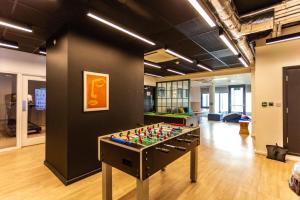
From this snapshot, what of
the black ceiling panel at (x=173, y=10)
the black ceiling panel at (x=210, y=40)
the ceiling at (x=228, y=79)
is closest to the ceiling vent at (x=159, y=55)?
the black ceiling panel at (x=210, y=40)

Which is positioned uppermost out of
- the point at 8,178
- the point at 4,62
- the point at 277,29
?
the point at 277,29

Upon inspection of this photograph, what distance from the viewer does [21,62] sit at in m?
4.62

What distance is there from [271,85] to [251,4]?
2421 mm

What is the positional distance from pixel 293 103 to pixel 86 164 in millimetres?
5048

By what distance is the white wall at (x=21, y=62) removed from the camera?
4352 millimetres

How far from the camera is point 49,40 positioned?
11.1 feet

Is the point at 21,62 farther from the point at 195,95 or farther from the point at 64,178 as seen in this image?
the point at 195,95

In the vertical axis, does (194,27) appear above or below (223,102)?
above

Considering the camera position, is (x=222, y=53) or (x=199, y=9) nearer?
(x=199, y=9)

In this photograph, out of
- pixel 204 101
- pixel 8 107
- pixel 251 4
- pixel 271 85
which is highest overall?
pixel 251 4

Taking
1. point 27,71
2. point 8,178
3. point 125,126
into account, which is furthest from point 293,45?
point 27,71

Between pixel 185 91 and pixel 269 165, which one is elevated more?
pixel 185 91

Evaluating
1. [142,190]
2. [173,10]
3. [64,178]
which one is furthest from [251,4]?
[64,178]

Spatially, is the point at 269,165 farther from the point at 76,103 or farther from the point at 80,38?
the point at 80,38
